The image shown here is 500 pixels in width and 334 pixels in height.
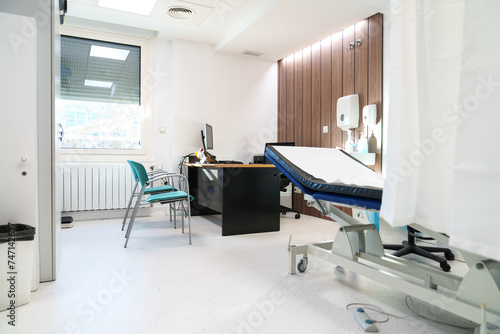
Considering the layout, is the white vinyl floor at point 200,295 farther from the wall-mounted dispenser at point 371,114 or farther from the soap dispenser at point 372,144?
the wall-mounted dispenser at point 371,114

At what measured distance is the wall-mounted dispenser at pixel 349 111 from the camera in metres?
3.72

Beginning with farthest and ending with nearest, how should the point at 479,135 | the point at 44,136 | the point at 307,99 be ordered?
the point at 307,99 → the point at 44,136 → the point at 479,135

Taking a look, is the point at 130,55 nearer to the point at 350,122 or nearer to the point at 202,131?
the point at 202,131

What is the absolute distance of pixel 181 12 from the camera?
3797mm

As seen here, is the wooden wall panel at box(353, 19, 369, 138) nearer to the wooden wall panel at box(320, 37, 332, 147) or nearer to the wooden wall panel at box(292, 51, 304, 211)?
the wooden wall panel at box(320, 37, 332, 147)

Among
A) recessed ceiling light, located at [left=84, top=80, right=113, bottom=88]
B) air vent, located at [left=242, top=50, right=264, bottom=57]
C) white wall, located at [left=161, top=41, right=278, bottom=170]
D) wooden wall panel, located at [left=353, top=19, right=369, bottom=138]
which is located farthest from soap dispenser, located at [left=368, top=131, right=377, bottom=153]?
recessed ceiling light, located at [left=84, top=80, right=113, bottom=88]

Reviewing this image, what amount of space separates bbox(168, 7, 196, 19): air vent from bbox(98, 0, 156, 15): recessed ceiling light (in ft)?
0.78

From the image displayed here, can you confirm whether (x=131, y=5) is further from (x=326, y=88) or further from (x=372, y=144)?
(x=372, y=144)

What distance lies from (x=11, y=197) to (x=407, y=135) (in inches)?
83.5

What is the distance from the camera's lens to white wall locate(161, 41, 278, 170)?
4676mm

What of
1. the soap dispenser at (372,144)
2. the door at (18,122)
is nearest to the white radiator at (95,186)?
the door at (18,122)

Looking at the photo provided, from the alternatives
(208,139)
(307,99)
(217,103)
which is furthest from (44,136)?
(307,99)

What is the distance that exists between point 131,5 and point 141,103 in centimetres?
137

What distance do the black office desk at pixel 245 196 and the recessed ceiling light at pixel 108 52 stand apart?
7.97 feet
